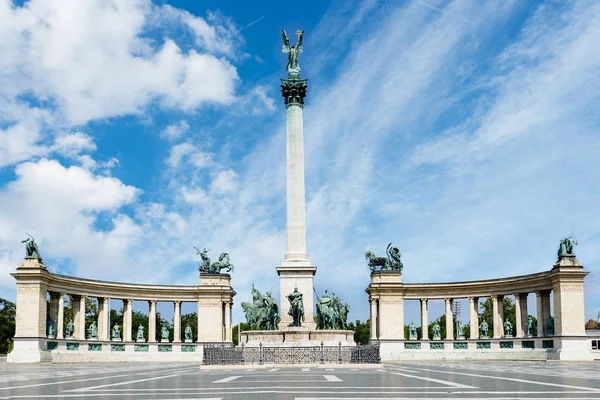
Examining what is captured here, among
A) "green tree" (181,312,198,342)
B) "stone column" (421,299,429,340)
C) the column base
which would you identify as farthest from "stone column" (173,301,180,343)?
"green tree" (181,312,198,342)

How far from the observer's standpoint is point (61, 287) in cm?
7719

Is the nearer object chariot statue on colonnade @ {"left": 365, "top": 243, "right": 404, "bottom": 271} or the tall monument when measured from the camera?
the tall monument

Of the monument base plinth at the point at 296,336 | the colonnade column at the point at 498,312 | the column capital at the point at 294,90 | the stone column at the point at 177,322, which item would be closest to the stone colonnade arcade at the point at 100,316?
the stone column at the point at 177,322

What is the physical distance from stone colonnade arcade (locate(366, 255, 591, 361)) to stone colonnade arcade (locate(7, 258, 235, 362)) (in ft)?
68.5

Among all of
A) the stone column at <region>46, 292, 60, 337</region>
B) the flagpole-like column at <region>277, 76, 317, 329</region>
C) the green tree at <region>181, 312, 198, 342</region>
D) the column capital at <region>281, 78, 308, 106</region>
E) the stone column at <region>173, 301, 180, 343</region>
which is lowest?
the green tree at <region>181, 312, 198, 342</region>

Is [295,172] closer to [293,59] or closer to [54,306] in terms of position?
[293,59]

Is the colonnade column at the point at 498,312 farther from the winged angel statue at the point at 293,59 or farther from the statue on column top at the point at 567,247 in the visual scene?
the winged angel statue at the point at 293,59

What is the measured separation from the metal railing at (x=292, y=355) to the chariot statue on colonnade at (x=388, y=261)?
41.8m

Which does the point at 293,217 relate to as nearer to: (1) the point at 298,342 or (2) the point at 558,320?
(1) the point at 298,342

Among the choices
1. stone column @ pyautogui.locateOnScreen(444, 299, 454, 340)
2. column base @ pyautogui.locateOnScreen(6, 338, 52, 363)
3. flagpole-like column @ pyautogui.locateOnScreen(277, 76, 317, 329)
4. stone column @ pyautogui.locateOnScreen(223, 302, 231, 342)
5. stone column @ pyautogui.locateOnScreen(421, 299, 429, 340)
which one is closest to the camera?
flagpole-like column @ pyautogui.locateOnScreen(277, 76, 317, 329)

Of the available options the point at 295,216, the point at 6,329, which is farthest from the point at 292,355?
the point at 6,329

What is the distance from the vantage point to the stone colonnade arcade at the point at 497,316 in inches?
2830

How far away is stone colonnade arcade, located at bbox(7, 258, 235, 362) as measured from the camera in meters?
71.7

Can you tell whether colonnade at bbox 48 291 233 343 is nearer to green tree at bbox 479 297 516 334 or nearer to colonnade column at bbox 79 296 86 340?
colonnade column at bbox 79 296 86 340
